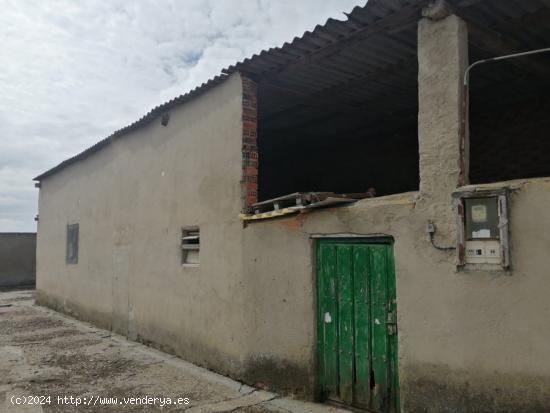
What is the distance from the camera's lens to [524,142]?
26.4 feet

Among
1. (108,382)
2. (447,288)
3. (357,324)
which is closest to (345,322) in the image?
(357,324)

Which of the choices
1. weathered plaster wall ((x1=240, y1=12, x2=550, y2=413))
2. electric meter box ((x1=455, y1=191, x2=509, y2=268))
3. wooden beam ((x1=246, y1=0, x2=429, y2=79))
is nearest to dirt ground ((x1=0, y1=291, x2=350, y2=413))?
weathered plaster wall ((x1=240, y1=12, x2=550, y2=413))

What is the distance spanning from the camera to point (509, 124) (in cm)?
821

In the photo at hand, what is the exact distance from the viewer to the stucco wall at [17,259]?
72.3 feet

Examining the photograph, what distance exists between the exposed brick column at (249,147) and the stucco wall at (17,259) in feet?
64.1

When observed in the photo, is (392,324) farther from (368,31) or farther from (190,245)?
(190,245)

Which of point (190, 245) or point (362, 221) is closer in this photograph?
point (362, 221)

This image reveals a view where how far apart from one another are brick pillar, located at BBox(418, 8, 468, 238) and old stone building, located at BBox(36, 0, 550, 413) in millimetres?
14

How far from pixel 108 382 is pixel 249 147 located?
152 inches

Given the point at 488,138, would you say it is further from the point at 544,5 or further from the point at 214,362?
the point at 214,362

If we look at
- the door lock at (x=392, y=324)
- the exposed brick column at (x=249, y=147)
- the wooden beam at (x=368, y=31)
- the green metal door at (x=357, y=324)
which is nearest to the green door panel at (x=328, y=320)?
the green metal door at (x=357, y=324)

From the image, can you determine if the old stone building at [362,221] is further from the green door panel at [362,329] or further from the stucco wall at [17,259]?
the stucco wall at [17,259]

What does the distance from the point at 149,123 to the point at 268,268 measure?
450 centimetres

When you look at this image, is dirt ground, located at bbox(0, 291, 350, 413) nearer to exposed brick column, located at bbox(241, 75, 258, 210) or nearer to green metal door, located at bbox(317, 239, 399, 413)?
green metal door, located at bbox(317, 239, 399, 413)
